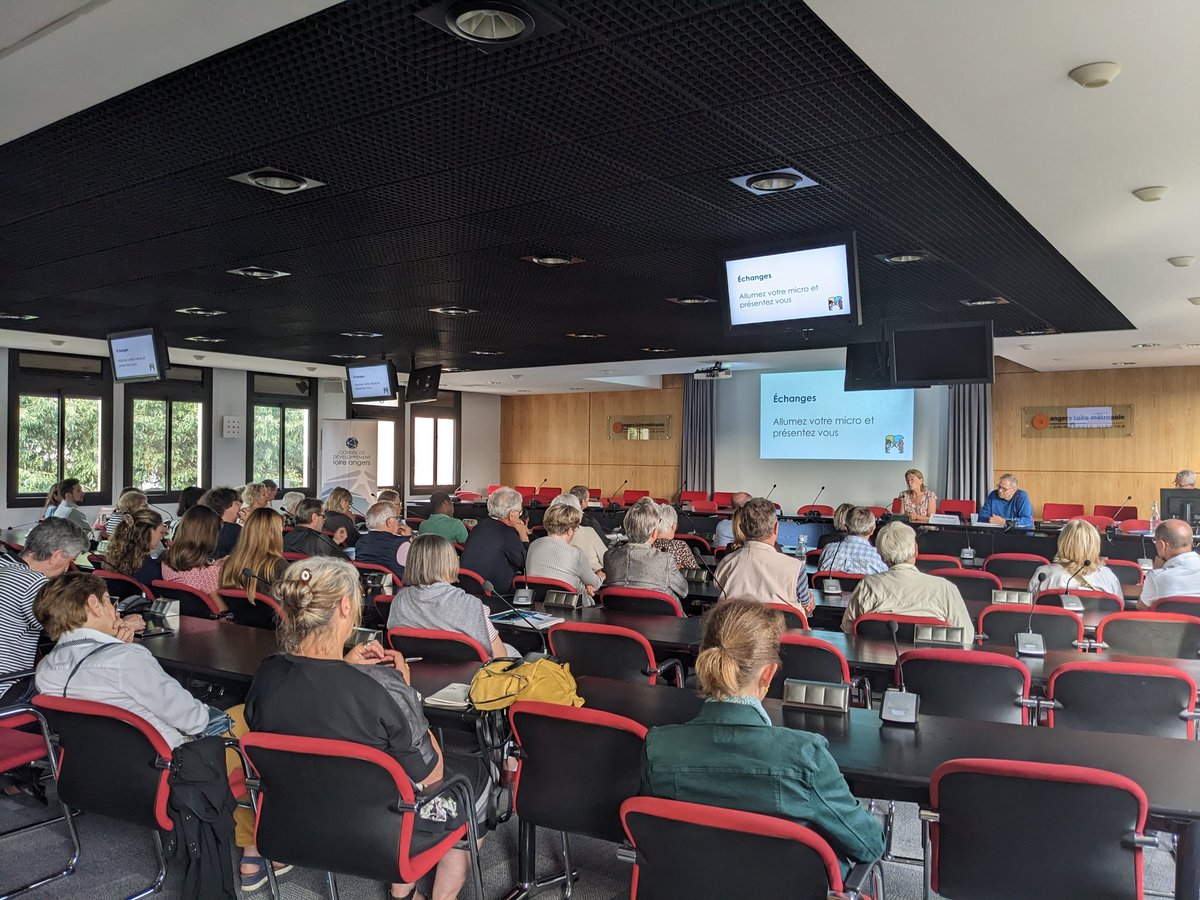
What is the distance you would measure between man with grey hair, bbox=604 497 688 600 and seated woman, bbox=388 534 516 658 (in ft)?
4.38

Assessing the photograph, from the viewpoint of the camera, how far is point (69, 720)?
8.70ft

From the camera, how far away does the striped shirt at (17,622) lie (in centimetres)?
368

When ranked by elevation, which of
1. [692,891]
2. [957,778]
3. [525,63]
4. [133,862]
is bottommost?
[133,862]

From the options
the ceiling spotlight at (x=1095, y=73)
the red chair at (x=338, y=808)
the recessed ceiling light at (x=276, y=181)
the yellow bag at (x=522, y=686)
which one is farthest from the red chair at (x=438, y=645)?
the ceiling spotlight at (x=1095, y=73)

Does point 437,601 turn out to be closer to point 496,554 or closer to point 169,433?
point 496,554

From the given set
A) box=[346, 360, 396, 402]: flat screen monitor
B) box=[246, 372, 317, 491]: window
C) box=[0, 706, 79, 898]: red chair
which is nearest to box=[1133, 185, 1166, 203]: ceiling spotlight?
box=[0, 706, 79, 898]: red chair

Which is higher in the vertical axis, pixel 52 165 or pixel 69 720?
pixel 52 165

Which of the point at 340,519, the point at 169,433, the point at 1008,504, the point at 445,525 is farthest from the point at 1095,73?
the point at 169,433

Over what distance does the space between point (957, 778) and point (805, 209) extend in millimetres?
3203

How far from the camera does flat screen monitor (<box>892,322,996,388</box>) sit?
655cm

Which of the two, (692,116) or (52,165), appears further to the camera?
(52,165)

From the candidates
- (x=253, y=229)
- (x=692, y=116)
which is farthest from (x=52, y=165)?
(x=692, y=116)

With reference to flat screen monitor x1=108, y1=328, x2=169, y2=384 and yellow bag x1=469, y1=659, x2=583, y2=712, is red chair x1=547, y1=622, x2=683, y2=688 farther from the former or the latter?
flat screen monitor x1=108, y1=328, x2=169, y2=384

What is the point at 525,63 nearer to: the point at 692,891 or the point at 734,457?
the point at 692,891
